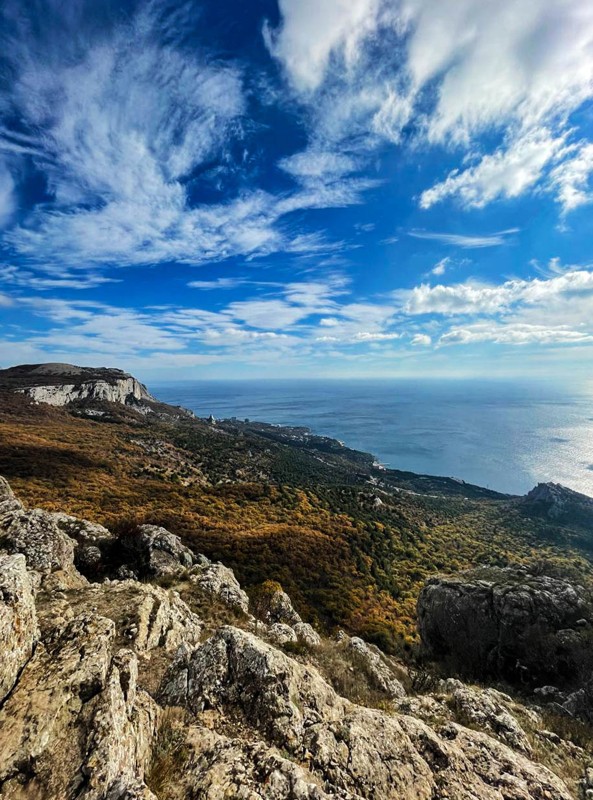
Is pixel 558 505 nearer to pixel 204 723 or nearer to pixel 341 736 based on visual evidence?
pixel 341 736

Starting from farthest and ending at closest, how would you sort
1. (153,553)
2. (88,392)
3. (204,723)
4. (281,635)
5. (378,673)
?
(88,392) < (153,553) < (281,635) < (378,673) < (204,723)

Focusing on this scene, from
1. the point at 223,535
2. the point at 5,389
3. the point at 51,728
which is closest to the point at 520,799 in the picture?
the point at 51,728

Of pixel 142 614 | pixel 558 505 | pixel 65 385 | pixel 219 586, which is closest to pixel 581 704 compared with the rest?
pixel 219 586

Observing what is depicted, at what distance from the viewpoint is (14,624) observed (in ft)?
18.7

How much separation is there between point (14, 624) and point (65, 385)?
128739 mm

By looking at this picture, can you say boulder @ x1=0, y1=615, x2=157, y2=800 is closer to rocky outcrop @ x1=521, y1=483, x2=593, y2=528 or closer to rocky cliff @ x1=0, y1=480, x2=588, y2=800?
rocky cliff @ x1=0, y1=480, x2=588, y2=800

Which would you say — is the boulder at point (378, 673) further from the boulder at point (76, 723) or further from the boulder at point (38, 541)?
the boulder at point (38, 541)

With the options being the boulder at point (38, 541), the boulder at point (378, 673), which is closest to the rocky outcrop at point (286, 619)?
the boulder at point (378, 673)

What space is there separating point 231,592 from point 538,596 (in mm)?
14220

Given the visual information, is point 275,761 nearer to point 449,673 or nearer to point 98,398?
point 449,673

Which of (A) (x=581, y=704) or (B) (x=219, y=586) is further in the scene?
(B) (x=219, y=586)

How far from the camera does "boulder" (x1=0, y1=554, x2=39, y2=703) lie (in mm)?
5262

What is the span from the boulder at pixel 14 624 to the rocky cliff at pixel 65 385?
111 m

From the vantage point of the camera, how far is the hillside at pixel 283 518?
25.2 metres
